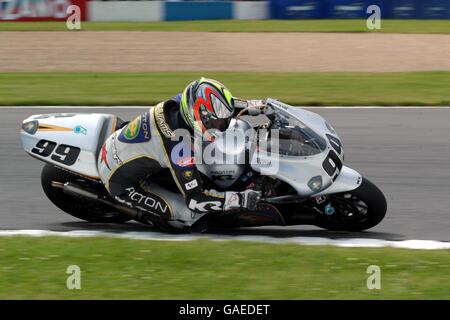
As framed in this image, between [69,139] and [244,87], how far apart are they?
7618 millimetres

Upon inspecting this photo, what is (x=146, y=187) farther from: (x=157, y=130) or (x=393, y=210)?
(x=393, y=210)

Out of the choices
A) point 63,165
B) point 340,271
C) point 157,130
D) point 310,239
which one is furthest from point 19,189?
point 340,271

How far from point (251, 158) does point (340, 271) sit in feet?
4.46

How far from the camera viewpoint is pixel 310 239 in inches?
300

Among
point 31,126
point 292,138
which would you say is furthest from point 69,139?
point 292,138

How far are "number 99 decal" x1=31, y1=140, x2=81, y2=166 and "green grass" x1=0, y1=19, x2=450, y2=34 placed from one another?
700 inches

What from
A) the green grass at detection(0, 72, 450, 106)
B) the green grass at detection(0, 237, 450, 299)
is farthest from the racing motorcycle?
the green grass at detection(0, 72, 450, 106)

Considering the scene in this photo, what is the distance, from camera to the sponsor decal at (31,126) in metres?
8.07

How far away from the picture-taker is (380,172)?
32.7 ft

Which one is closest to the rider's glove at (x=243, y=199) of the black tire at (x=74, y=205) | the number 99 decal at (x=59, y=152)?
the black tire at (x=74, y=205)

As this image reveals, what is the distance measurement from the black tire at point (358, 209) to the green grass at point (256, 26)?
17735 millimetres

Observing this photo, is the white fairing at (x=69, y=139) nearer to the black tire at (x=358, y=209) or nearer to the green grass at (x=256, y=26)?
the black tire at (x=358, y=209)

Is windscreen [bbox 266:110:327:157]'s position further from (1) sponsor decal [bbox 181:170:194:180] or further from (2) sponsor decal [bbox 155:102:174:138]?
(2) sponsor decal [bbox 155:102:174:138]

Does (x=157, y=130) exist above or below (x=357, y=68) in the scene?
above
